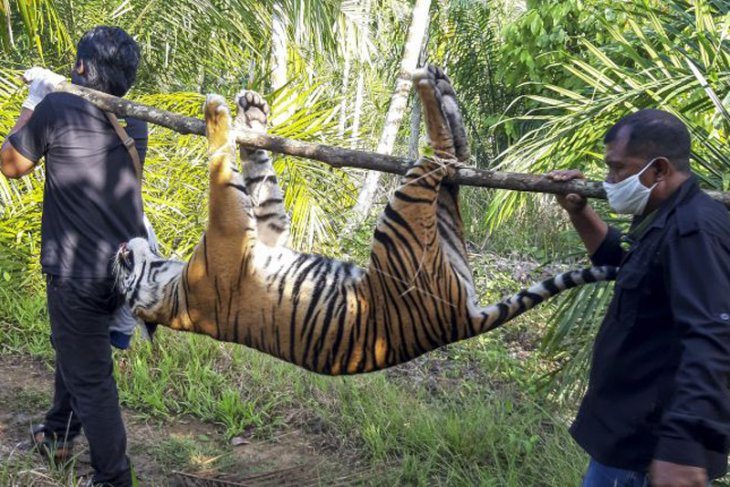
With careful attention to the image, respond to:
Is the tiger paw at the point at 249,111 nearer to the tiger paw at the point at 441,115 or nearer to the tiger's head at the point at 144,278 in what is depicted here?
the tiger's head at the point at 144,278

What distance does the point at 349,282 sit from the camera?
3.13 meters

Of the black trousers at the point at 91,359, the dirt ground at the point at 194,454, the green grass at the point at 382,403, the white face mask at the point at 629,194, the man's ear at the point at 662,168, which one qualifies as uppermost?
the man's ear at the point at 662,168

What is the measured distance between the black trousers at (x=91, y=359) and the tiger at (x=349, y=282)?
0.36 meters

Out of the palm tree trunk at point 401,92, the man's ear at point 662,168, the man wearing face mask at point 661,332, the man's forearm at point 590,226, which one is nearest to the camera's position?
the man wearing face mask at point 661,332

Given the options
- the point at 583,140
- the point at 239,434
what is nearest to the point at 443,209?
the point at 583,140

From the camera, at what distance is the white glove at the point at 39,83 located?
3604 mm

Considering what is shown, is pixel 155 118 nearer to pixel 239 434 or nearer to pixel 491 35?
pixel 239 434

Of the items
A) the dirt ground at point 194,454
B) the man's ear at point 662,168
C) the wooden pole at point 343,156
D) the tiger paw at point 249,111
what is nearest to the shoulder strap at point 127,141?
the wooden pole at point 343,156

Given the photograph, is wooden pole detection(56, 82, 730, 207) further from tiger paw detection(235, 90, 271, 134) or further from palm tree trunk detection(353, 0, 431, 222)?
palm tree trunk detection(353, 0, 431, 222)

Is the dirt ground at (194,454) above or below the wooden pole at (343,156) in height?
below

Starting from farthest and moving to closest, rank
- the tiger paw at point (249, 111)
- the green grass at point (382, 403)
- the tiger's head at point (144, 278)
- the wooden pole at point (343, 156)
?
the green grass at point (382, 403), the tiger paw at point (249, 111), the tiger's head at point (144, 278), the wooden pole at point (343, 156)

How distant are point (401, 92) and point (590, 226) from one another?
17.4 ft

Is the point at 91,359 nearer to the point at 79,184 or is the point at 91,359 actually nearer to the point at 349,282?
the point at 79,184

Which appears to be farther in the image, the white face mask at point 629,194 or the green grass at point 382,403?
the green grass at point 382,403
